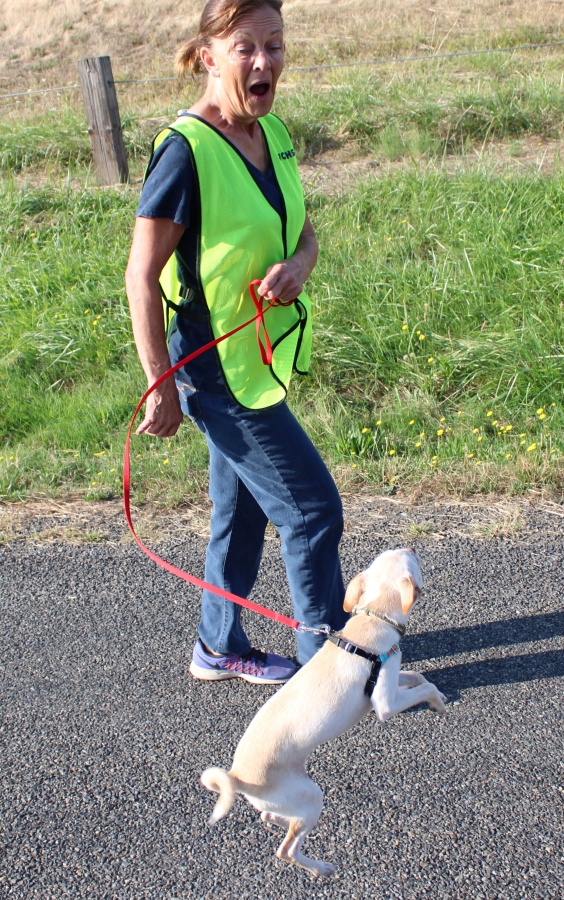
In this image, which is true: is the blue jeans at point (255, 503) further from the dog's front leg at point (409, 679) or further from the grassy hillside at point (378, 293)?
the grassy hillside at point (378, 293)

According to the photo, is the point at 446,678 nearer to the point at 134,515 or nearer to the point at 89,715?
the point at 89,715

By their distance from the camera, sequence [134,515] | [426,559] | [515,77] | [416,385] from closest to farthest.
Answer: [426,559] < [134,515] < [416,385] < [515,77]

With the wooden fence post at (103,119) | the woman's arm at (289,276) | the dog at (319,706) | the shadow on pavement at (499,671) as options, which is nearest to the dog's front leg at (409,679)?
the dog at (319,706)

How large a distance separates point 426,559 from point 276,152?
1.88 m

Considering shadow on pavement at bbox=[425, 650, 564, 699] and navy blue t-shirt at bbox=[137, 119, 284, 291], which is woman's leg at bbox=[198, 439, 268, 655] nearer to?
shadow on pavement at bbox=[425, 650, 564, 699]

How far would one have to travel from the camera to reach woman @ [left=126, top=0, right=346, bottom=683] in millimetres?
2330

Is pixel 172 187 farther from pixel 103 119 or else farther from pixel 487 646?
pixel 103 119

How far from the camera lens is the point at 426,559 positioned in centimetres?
364

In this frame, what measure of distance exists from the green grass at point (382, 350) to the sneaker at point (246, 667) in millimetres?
1380

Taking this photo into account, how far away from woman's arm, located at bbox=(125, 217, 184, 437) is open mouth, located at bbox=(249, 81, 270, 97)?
459mm

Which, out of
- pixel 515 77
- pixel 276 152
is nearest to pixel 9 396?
pixel 276 152

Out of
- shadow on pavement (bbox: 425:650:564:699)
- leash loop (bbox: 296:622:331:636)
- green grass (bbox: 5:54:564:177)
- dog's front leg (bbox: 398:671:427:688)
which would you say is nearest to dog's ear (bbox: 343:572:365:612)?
leash loop (bbox: 296:622:331:636)

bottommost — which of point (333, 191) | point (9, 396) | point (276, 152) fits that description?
point (9, 396)

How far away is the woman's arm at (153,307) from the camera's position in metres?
2.31
